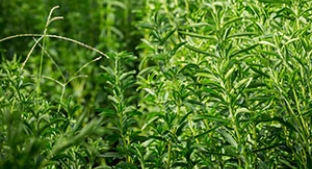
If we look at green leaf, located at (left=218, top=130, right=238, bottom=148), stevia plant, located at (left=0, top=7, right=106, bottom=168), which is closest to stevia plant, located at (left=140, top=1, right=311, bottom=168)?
green leaf, located at (left=218, top=130, right=238, bottom=148)

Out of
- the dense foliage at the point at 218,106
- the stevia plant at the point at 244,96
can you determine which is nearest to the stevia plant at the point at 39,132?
the dense foliage at the point at 218,106

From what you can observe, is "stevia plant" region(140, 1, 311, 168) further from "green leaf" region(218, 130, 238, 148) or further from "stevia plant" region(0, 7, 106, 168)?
"stevia plant" region(0, 7, 106, 168)

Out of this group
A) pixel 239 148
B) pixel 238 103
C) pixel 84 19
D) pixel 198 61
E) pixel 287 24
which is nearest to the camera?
pixel 239 148

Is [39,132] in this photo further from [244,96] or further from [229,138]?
[244,96]

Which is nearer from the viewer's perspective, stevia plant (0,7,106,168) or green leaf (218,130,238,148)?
stevia plant (0,7,106,168)

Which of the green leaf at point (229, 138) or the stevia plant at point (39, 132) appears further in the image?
the green leaf at point (229, 138)

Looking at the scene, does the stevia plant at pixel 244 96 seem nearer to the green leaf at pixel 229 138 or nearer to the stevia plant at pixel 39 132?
the green leaf at pixel 229 138

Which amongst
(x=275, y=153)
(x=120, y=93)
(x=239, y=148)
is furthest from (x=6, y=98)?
(x=275, y=153)

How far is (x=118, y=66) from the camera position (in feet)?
4.77

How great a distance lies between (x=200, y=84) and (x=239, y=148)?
0.75 feet

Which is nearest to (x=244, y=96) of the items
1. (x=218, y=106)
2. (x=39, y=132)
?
(x=218, y=106)

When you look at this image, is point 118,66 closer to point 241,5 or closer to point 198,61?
point 198,61

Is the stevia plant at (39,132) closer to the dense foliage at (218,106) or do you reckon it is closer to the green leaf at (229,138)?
the dense foliage at (218,106)

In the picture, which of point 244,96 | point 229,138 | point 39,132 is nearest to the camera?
point 39,132
